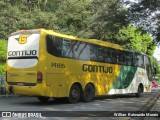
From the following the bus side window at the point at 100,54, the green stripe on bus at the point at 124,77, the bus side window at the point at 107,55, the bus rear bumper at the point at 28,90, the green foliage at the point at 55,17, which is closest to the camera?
the bus rear bumper at the point at 28,90

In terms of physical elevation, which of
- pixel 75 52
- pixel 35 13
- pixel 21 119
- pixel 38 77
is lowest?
pixel 21 119

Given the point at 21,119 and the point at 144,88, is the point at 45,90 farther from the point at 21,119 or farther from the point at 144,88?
the point at 144,88

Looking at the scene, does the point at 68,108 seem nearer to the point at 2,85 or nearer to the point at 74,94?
the point at 74,94

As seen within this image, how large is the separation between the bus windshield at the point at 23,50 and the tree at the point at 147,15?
746cm

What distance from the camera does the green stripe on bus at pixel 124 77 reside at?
80.2ft

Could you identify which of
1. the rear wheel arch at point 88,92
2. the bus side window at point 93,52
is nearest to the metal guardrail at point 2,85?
the rear wheel arch at point 88,92

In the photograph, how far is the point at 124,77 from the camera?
2555 centimetres

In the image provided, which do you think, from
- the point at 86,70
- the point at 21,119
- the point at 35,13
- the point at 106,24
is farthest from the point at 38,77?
the point at 35,13

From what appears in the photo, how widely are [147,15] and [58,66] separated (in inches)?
305

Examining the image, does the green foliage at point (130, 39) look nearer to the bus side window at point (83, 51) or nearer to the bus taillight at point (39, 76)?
the bus side window at point (83, 51)

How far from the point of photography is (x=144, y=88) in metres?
29.3

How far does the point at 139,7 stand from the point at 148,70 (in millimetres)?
8750

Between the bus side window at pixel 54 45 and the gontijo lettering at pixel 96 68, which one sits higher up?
the bus side window at pixel 54 45

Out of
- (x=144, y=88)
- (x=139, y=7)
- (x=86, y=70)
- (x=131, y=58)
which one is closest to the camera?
(x=86, y=70)
